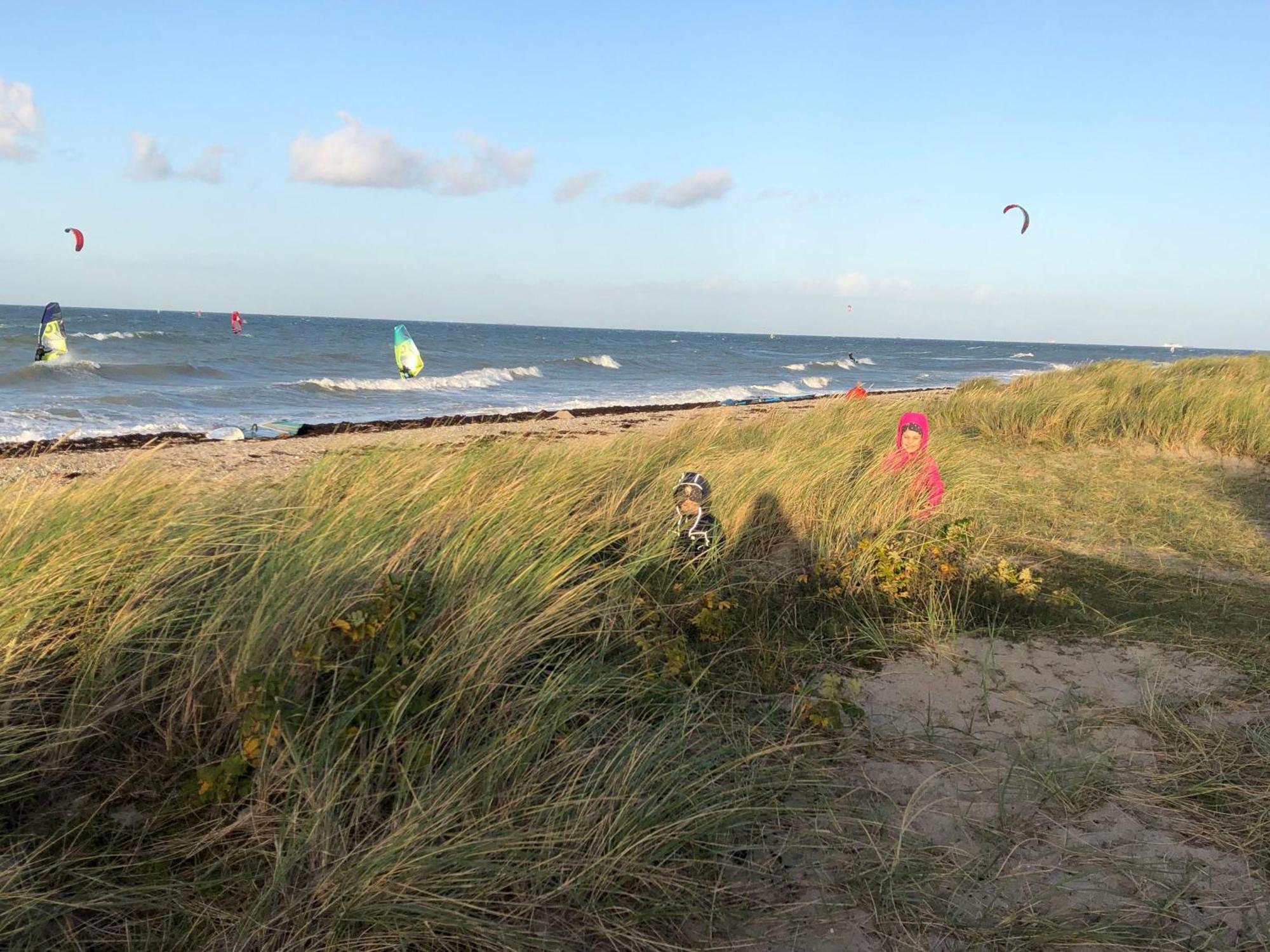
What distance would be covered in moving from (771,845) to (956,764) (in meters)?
0.82

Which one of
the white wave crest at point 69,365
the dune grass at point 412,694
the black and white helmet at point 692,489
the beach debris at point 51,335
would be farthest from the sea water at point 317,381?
the black and white helmet at point 692,489

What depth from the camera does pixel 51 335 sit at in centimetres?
1584

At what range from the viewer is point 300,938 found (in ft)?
5.61

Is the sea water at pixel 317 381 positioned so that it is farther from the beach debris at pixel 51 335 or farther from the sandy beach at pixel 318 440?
the sandy beach at pixel 318 440

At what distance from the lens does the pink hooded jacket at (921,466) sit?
5.31 m

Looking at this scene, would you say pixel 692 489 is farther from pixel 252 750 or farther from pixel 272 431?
pixel 272 431

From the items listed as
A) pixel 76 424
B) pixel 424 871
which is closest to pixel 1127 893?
pixel 424 871

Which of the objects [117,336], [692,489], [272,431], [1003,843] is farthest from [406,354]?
[117,336]

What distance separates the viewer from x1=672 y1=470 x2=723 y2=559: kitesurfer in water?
4051mm

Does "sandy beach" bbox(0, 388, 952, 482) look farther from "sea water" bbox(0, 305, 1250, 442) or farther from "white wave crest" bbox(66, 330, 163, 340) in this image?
"white wave crest" bbox(66, 330, 163, 340)

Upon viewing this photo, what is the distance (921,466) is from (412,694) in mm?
4116

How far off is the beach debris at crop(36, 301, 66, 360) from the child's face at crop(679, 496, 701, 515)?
617 inches

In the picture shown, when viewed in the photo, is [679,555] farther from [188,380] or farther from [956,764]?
[188,380]

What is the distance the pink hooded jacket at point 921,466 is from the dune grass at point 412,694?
69cm
